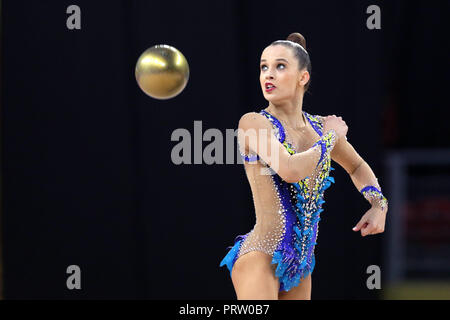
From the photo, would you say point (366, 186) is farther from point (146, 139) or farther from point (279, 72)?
point (146, 139)

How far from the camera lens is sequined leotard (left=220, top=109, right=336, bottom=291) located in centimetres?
214

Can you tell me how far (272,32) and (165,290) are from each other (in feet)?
5.08

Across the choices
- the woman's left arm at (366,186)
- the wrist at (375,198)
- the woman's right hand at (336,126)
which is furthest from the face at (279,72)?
the wrist at (375,198)

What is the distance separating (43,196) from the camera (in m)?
3.78

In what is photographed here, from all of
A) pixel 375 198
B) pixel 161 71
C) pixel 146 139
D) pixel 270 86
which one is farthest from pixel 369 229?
pixel 146 139

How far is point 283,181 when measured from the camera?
217cm

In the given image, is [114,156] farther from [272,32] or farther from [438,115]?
[438,115]

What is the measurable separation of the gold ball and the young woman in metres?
0.31

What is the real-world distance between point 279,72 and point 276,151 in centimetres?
28

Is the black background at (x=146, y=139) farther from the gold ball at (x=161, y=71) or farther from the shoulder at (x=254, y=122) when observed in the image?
the shoulder at (x=254, y=122)

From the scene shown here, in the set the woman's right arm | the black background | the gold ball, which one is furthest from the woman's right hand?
the black background

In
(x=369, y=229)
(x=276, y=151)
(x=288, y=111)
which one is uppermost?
(x=288, y=111)

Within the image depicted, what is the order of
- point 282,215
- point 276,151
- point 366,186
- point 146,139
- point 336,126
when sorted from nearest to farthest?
point 276,151, point 282,215, point 336,126, point 366,186, point 146,139
